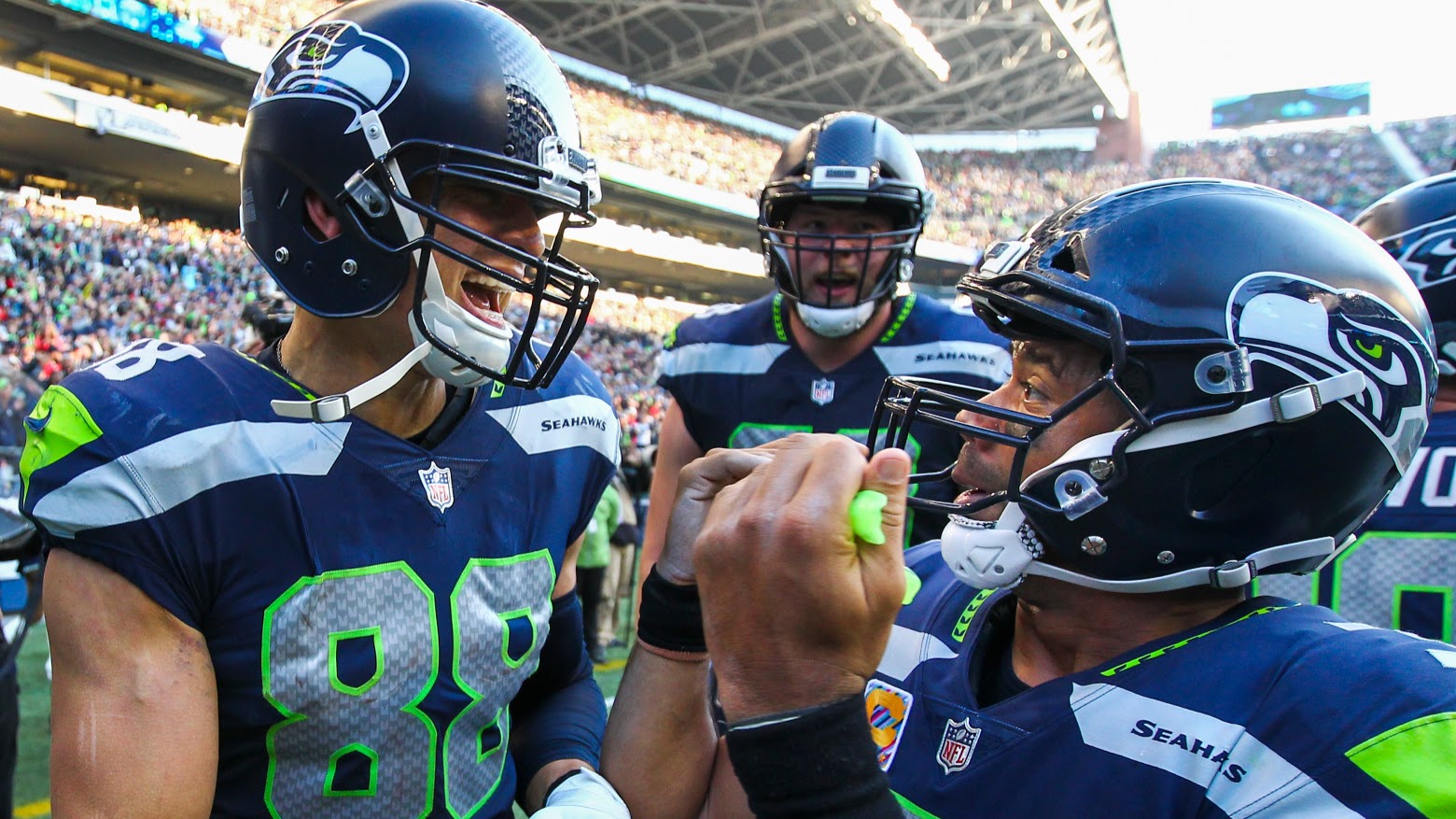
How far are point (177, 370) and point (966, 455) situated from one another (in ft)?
4.18

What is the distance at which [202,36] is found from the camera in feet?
57.5

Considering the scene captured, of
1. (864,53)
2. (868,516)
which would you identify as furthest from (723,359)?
(864,53)

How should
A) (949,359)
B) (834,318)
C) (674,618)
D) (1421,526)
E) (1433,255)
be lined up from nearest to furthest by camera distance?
(674,618)
(1421,526)
(1433,255)
(834,318)
(949,359)

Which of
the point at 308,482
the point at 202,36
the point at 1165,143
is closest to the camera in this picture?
the point at 308,482

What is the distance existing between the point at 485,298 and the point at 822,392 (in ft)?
4.62

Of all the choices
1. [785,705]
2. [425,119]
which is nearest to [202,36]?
[425,119]

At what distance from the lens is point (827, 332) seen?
3.01m

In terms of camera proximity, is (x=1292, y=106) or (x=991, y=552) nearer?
(x=991, y=552)

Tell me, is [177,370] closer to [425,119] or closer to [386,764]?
[425,119]

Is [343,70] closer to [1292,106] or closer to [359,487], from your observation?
[359,487]

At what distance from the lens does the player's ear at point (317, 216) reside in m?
1.81

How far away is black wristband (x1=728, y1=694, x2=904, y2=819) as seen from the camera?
1.05 meters

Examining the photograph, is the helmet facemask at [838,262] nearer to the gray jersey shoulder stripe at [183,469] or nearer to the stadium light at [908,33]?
the gray jersey shoulder stripe at [183,469]

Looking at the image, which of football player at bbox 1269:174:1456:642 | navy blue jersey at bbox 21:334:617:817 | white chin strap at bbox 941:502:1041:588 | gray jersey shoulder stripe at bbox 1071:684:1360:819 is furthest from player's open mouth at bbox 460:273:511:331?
football player at bbox 1269:174:1456:642
